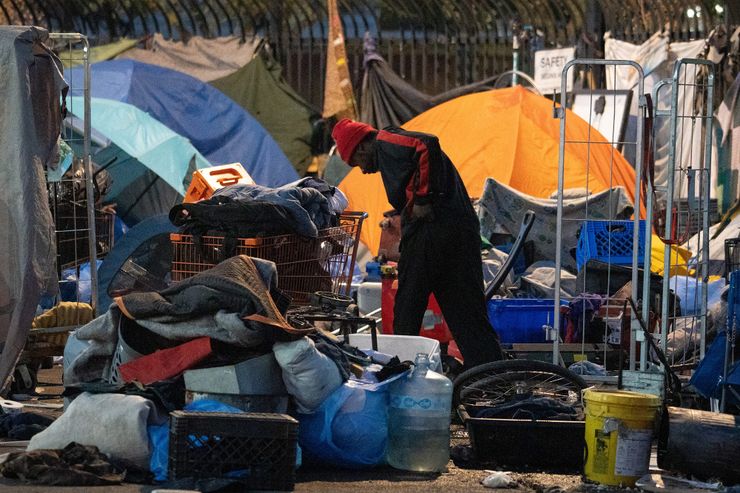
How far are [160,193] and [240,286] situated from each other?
30.9 ft

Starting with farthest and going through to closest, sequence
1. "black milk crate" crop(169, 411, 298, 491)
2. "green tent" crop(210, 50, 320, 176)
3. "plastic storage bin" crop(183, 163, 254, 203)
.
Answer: "green tent" crop(210, 50, 320, 176) < "plastic storage bin" crop(183, 163, 254, 203) < "black milk crate" crop(169, 411, 298, 491)

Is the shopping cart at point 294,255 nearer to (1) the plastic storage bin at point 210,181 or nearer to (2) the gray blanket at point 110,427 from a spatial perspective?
(1) the plastic storage bin at point 210,181

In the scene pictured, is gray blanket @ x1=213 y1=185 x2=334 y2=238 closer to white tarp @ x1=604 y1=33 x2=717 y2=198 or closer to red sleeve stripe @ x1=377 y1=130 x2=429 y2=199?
red sleeve stripe @ x1=377 y1=130 x2=429 y2=199

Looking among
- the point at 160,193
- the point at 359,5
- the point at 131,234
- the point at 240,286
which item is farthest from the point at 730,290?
the point at 359,5

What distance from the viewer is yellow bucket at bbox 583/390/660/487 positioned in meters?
5.93

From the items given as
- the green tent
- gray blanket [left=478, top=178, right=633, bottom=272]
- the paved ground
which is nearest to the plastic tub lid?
the paved ground

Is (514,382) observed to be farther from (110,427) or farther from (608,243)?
(608,243)

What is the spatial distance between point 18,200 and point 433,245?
7.63 ft

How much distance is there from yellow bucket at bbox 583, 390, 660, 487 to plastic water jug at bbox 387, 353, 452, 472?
2.42ft

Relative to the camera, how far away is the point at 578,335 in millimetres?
9547

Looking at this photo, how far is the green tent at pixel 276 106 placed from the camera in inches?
803

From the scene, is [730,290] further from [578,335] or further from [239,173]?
[239,173]

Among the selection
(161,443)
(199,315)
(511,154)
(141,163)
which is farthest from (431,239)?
(141,163)

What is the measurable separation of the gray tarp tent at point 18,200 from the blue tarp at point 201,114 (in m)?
10.3
